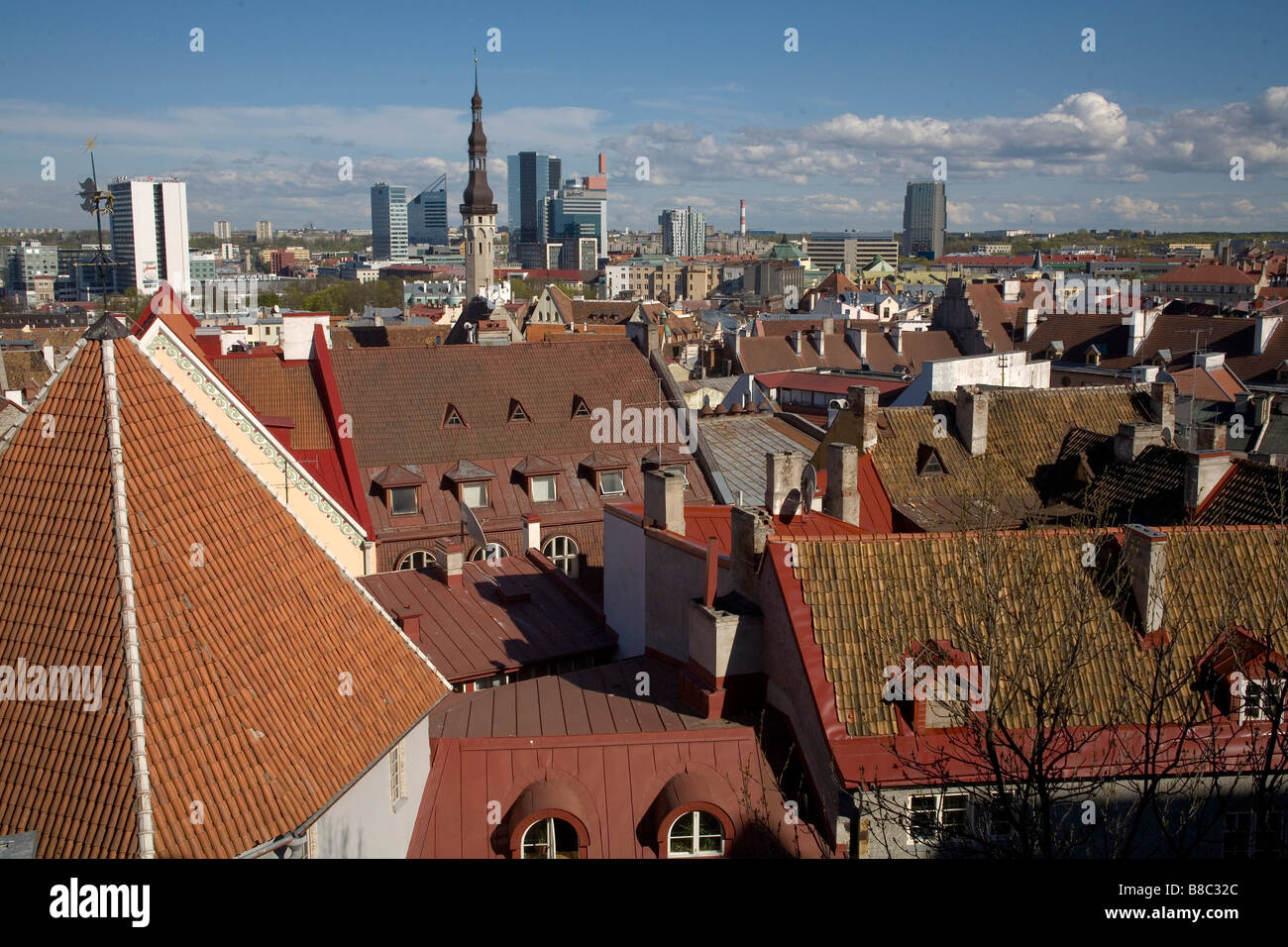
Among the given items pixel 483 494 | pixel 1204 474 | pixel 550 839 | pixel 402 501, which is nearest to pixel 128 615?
pixel 550 839

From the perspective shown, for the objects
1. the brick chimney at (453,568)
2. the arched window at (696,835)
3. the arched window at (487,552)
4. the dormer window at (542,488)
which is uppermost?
the dormer window at (542,488)

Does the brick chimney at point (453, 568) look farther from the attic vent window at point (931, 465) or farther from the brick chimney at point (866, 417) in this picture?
the attic vent window at point (931, 465)

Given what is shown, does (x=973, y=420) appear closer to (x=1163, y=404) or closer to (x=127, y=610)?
(x=1163, y=404)

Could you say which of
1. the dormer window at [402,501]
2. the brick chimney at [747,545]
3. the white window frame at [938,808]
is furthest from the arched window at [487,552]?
the white window frame at [938,808]

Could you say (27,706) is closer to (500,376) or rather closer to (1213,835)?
(1213,835)

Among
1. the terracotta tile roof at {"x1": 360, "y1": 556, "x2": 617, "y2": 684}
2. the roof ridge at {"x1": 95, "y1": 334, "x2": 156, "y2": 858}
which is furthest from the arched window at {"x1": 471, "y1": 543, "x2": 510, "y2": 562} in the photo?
the roof ridge at {"x1": 95, "y1": 334, "x2": 156, "y2": 858}

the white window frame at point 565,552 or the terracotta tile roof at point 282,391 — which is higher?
the terracotta tile roof at point 282,391
